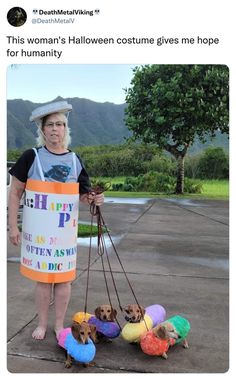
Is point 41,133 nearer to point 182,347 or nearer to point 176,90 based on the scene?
point 182,347

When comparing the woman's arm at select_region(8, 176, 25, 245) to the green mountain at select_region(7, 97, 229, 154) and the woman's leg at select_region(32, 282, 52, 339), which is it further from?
the woman's leg at select_region(32, 282, 52, 339)

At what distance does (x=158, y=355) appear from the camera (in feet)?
8.31

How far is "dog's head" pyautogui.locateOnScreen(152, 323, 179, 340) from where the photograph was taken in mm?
2484

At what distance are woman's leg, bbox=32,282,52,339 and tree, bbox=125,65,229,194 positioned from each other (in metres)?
2.04

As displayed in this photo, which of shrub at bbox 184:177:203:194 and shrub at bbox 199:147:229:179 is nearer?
shrub at bbox 199:147:229:179

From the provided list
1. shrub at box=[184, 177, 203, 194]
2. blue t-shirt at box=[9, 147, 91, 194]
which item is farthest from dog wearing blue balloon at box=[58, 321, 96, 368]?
shrub at box=[184, 177, 203, 194]

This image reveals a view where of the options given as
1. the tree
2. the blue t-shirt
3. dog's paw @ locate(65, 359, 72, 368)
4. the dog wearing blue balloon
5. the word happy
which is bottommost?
dog's paw @ locate(65, 359, 72, 368)

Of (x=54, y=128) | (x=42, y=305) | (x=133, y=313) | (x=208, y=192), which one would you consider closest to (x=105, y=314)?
(x=133, y=313)

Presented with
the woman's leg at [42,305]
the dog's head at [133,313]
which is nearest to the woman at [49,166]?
the woman's leg at [42,305]

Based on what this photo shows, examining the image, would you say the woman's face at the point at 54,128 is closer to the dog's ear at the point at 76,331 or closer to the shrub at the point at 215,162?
the dog's ear at the point at 76,331

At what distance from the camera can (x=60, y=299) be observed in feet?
9.04

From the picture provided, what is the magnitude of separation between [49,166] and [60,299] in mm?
828

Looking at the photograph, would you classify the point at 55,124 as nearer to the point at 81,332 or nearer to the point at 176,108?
the point at 81,332

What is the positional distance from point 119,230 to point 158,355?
11.9 ft
